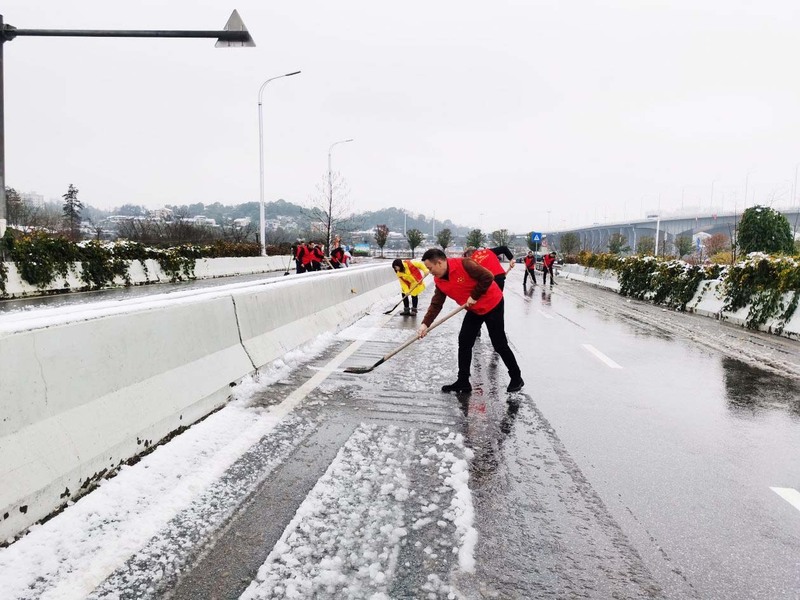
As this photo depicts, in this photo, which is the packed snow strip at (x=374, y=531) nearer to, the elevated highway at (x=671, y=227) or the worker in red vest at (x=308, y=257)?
the worker in red vest at (x=308, y=257)

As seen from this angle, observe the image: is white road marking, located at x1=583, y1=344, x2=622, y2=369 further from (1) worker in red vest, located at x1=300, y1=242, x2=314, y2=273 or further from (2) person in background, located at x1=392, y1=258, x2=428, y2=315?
(1) worker in red vest, located at x1=300, y1=242, x2=314, y2=273

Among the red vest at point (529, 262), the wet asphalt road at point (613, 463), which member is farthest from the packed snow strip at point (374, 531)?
the red vest at point (529, 262)

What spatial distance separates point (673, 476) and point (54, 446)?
12.3 ft

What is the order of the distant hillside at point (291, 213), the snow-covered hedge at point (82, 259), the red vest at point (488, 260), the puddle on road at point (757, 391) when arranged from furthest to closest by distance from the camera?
the distant hillside at point (291, 213)
the snow-covered hedge at point (82, 259)
the red vest at point (488, 260)
the puddle on road at point (757, 391)

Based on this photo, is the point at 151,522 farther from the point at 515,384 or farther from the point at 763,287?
the point at 763,287

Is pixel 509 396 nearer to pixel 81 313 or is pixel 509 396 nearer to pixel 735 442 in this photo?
pixel 735 442

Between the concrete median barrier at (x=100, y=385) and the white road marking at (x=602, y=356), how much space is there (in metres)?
4.74

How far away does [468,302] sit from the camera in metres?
6.14

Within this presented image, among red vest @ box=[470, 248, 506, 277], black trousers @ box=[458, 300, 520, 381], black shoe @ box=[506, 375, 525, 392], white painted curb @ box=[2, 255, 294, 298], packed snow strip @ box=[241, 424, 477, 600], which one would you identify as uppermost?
red vest @ box=[470, 248, 506, 277]

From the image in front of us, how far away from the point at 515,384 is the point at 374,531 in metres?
3.50

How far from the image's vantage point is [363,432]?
4512 mm

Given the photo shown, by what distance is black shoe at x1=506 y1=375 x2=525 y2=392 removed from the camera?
608 cm

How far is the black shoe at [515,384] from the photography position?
608cm

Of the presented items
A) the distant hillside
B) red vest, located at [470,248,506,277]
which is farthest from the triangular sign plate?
the distant hillside
